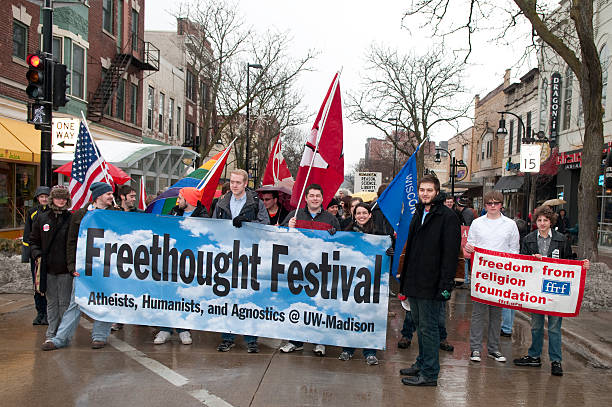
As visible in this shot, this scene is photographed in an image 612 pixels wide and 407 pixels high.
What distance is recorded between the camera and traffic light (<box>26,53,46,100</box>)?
30.6ft

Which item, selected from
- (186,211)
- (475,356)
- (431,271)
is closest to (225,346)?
(186,211)

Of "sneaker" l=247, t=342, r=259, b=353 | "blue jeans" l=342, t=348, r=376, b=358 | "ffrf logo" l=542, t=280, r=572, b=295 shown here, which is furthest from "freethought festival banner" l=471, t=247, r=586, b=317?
"sneaker" l=247, t=342, r=259, b=353

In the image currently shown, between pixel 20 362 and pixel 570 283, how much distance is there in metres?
5.87

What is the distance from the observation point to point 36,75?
368 inches

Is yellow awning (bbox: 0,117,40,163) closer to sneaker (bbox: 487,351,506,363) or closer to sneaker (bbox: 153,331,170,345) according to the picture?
sneaker (bbox: 153,331,170,345)

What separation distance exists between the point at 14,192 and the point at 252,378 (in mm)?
14031

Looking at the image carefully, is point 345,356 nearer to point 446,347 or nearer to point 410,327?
point 410,327

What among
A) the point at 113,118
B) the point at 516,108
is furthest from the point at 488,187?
the point at 113,118

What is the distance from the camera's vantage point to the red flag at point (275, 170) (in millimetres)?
11344

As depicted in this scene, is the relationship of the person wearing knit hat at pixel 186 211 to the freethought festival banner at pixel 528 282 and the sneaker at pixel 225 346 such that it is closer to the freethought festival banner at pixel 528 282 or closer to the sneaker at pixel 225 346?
A: the sneaker at pixel 225 346

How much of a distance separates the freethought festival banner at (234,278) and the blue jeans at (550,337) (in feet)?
5.51

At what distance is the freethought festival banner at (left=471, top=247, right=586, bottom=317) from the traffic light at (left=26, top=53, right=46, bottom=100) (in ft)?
25.5

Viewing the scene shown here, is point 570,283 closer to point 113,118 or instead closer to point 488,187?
point 113,118

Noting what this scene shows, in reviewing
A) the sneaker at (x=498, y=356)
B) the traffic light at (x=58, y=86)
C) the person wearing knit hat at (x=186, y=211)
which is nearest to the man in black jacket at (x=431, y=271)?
the sneaker at (x=498, y=356)
